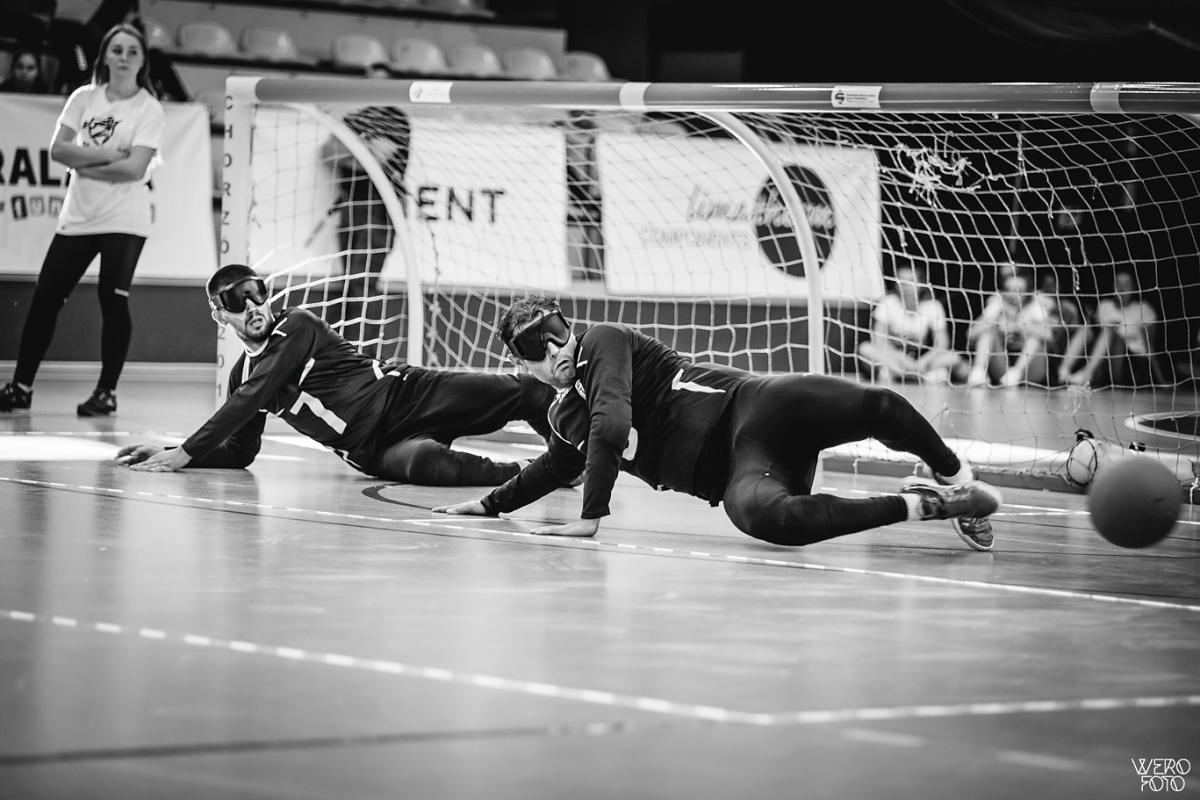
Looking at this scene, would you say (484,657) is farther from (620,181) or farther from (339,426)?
(620,181)

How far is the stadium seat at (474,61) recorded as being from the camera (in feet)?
51.7

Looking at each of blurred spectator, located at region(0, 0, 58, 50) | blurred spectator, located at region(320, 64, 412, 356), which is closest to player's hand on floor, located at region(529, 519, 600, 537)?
blurred spectator, located at region(320, 64, 412, 356)

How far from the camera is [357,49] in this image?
15.4 meters

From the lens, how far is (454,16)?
16.6 metres

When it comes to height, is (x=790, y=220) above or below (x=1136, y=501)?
above

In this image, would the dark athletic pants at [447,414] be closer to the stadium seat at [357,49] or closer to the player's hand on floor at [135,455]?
the player's hand on floor at [135,455]

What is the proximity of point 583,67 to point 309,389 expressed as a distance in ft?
34.2

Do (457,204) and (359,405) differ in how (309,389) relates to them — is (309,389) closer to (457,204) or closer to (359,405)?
(359,405)

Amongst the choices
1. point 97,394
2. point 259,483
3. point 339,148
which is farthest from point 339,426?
point 339,148

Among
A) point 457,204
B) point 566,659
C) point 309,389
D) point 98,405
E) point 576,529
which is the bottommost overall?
point 98,405

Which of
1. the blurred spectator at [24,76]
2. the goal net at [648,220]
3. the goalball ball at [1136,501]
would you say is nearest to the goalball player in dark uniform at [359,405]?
Result: the goal net at [648,220]

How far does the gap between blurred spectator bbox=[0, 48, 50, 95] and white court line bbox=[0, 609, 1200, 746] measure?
1009cm

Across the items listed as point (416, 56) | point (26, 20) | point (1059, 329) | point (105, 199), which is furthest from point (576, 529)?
point (1059, 329)

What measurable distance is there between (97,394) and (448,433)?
123 inches
